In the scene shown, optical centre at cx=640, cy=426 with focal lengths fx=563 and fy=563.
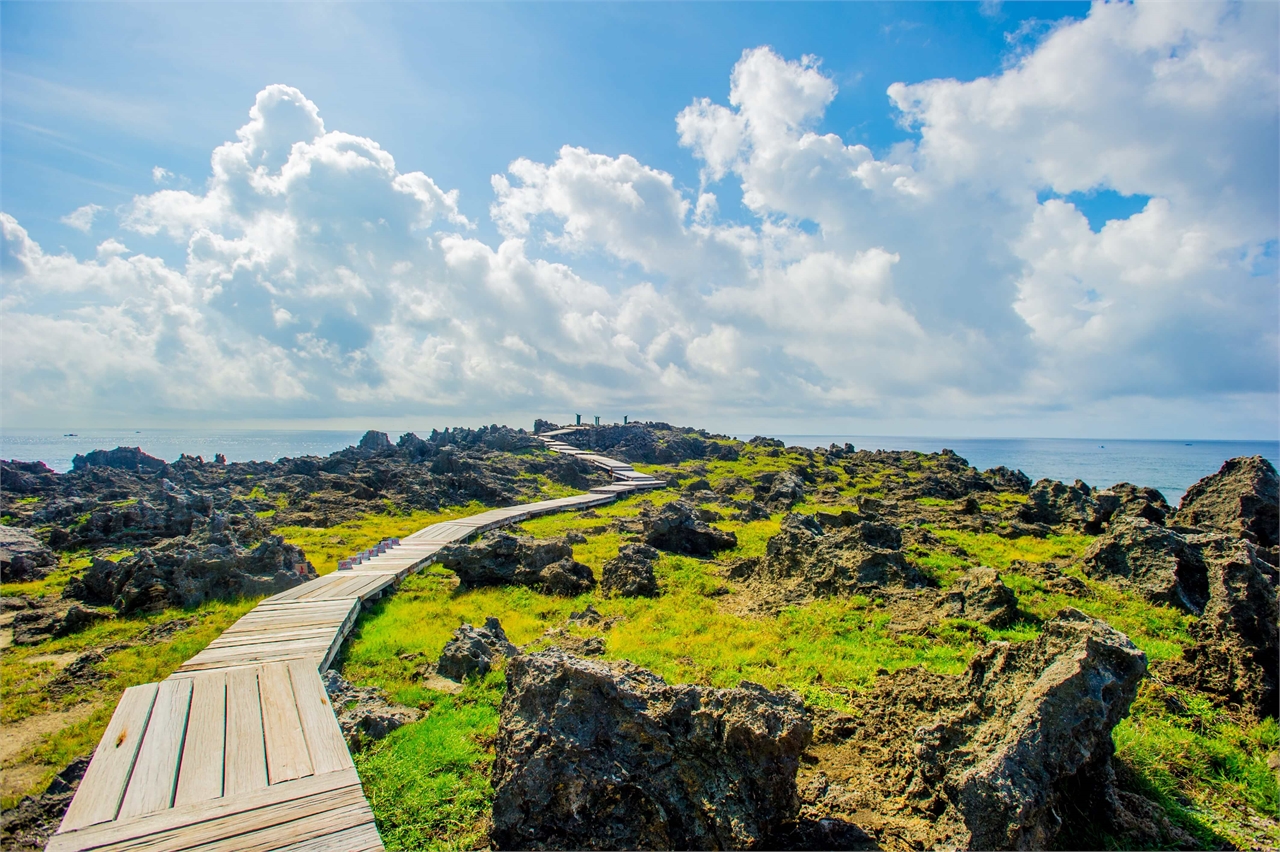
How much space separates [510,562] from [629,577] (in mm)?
5545

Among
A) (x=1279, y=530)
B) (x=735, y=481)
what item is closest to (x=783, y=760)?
(x=1279, y=530)

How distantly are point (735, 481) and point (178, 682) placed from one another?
2002 inches

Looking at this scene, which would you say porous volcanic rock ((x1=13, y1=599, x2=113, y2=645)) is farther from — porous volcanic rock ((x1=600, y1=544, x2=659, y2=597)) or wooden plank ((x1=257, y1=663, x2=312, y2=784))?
porous volcanic rock ((x1=600, y1=544, x2=659, y2=597))

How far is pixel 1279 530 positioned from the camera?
83.4 feet

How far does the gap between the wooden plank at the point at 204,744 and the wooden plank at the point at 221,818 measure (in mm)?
339

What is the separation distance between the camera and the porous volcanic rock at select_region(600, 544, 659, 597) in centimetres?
2041

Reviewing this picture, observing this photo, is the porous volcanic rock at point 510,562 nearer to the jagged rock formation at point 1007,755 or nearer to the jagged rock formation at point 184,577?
the jagged rock formation at point 184,577

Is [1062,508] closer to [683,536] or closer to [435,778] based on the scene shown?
[683,536]

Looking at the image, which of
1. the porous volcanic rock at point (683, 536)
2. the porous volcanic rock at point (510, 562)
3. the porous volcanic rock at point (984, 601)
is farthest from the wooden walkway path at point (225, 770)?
the porous volcanic rock at point (683, 536)

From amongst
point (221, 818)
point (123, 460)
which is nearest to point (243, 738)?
point (221, 818)

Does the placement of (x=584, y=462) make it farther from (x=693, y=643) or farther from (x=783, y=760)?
(x=783, y=760)

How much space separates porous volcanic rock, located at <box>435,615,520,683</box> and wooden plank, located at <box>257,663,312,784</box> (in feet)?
11.3

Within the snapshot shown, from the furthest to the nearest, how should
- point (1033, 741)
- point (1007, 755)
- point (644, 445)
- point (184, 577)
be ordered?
point (644, 445) → point (184, 577) → point (1033, 741) → point (1007, 755)

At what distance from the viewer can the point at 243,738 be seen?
8.89m
